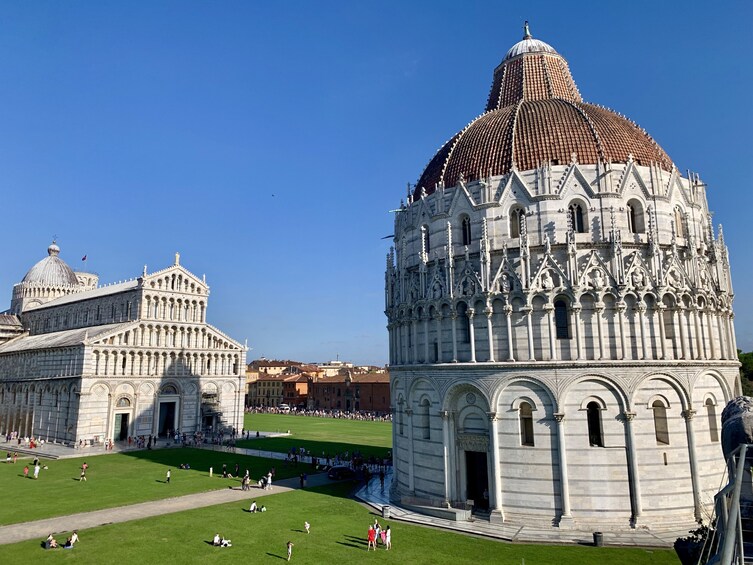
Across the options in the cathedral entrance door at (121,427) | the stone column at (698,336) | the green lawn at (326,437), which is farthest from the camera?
the cathedral entrance door at (121,427)

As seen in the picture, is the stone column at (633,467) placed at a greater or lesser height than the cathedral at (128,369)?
lesser

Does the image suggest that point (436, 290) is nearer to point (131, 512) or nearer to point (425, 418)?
point (425, 418)

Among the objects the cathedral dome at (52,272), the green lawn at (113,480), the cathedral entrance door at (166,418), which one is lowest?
the green lawn at (113,480)

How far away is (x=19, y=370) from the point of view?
7262 cm

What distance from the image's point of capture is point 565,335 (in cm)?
3000

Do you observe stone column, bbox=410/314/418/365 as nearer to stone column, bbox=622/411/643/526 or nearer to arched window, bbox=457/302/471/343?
arched window, bbox=457/302/471/343

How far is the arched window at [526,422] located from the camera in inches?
1164

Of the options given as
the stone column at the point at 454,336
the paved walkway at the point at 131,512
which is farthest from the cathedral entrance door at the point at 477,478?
the paved walkway at the point at 131,512

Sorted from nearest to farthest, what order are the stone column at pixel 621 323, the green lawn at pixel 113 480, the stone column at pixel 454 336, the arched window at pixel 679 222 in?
the stone column at pixel 621 323 → the stone column at pixel 454 336 → the arched window at pixel 679 222 → the green lawn at pixel 113 480

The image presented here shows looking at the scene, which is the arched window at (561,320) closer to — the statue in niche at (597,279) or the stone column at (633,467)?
the statue in niche at (597,279)

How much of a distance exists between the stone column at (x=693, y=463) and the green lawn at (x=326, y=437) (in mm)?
30310

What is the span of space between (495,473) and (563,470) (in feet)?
11.4

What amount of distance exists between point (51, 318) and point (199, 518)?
65085 mm

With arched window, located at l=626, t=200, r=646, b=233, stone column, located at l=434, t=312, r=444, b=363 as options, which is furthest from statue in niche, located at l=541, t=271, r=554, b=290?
stone column, located at l=434, t=312, r=444, b=363
